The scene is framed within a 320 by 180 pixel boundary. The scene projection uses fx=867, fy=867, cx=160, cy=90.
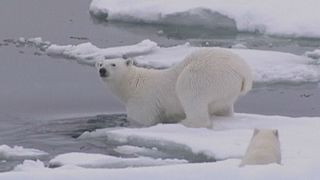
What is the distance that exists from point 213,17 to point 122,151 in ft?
18.9

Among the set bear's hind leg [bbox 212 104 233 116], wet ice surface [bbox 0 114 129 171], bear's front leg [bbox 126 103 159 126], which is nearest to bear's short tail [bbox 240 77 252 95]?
bear's hind leg [bbox 212 104 233 116]

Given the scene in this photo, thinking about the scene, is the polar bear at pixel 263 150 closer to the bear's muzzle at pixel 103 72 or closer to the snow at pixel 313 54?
the bear's muzzle at pixel 103 72

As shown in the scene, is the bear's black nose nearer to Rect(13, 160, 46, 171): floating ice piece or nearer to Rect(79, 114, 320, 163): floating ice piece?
Rect(79, 114, 320, 163): floating ice piece

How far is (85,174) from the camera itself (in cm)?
378

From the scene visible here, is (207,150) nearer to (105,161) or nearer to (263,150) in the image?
(105,161)

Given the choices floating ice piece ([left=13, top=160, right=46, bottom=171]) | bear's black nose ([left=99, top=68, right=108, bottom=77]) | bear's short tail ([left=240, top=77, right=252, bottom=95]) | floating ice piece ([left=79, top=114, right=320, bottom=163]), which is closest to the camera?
floating ice piece ([left=13, top=160, right=46, bottom=171])

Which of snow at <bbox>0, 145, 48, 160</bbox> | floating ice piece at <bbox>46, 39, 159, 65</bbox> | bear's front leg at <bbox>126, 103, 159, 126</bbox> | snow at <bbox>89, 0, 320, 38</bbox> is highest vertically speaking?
snow at <bbox>89, 0, 320, 38</bbox>

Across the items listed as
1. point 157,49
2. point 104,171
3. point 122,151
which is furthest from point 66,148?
point 157,49

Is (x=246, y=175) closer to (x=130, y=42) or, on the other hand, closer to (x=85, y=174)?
(x=85, y=174)

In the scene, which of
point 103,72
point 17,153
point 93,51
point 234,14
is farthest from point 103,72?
point 234,14

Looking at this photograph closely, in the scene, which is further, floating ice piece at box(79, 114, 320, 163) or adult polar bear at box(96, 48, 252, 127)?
adult polar bear at box(96, 48, 252, 127)

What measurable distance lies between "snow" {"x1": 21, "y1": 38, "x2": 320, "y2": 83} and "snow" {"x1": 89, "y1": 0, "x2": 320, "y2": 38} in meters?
0.96

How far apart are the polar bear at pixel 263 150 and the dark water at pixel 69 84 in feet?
5.96

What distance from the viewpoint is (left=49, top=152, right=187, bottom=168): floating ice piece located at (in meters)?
5.68
